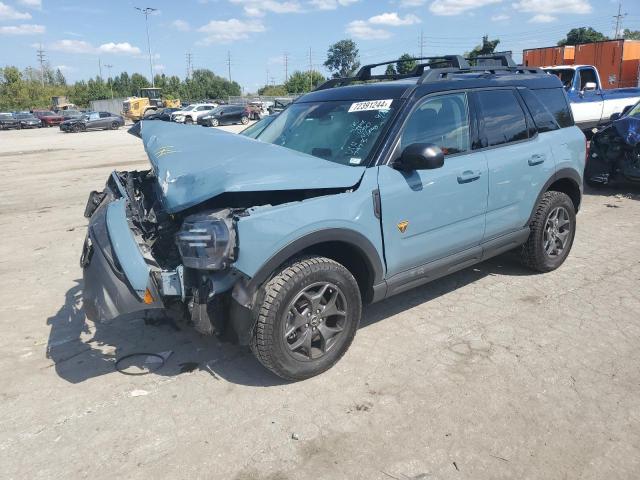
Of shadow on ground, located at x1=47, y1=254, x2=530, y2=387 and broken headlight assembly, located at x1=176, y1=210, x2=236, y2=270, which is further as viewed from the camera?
shadow on ground, located at x1=47, y1=254, x2=530, y2=387

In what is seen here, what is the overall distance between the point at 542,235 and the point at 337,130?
237cm

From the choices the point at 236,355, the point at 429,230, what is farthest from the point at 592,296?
the point at 236,355

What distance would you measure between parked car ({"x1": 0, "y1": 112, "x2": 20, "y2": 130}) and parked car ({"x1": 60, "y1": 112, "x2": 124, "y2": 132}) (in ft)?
39.4

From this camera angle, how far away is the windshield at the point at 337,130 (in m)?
3.69

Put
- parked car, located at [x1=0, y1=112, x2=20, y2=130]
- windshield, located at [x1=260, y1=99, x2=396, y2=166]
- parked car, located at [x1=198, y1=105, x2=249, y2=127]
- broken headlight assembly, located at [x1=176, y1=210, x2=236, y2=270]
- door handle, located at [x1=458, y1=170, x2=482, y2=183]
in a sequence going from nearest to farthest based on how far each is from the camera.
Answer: broken headlight assembly, located at [x1=176, y1=210, x2=236, y2=270], windshield, located at [x1=260, y1=99, x2=396, y2=166], door handle, located at [x1=458, y1=170, x2=482, y2=183], parked car, located at [x1=198, y1=105, x2=249, y2=127], parked car, located at [x1=0, y1=112, x2=20, y2=130]

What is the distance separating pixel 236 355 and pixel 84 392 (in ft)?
3.39

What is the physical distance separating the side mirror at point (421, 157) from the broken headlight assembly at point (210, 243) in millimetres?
1305

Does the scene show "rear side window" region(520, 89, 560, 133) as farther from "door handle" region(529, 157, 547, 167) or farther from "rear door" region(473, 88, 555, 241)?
"door handle" region(529, 157, 547, 167)

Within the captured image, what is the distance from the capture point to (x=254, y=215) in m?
2.96

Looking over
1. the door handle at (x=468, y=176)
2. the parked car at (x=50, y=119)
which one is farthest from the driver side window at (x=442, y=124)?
the parked car at (x=50, y=119)

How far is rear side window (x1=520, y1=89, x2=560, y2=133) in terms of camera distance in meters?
4.72

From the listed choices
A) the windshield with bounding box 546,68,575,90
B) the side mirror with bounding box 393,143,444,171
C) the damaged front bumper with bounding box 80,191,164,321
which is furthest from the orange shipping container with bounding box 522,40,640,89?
the damaged front bumper with bounding box 80,191,164,321

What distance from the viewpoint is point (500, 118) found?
4.41 metres

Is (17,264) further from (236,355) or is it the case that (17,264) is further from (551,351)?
(551,351)
